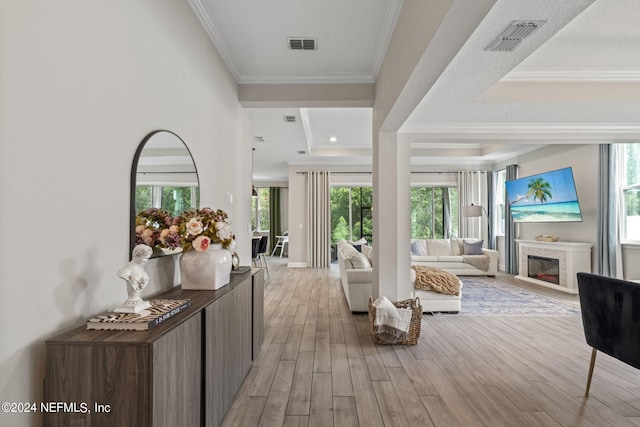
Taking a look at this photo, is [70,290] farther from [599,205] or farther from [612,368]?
[599,205]

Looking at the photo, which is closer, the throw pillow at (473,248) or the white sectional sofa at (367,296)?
the white sectional sofa at (367,296)

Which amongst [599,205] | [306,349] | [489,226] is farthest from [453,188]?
[306,349]

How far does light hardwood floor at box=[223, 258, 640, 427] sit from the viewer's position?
2.09 meters

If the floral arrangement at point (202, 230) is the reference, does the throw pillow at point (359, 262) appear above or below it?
below

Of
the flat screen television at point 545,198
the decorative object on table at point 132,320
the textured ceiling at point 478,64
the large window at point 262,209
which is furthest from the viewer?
the large window at point 262,209

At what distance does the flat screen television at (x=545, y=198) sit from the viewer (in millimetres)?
5738

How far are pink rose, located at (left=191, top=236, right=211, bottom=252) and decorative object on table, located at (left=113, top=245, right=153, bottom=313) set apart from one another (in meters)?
0.53

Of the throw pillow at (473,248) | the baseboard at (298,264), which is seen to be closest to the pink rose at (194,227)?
the throw pillow at (473,248)

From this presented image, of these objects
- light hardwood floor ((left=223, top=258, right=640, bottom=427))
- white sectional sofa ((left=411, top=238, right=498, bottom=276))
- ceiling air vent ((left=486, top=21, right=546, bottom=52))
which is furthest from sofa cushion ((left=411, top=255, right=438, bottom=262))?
ceiling air vent ((left=486, top=21, right=546, bottom=52))

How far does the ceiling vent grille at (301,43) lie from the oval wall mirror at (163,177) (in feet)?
4.81

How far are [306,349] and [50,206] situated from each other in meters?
2.49

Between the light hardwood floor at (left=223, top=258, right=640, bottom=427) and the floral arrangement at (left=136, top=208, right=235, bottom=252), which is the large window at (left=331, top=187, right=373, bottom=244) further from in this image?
the floral arrangement at (left=136, top=208, right=235, bottom=252)

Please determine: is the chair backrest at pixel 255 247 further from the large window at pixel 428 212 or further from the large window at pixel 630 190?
the large window at pixel 630 190

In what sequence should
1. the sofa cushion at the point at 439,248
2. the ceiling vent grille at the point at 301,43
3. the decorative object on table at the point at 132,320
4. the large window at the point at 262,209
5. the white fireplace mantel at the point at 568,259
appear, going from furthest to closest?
the large window at the point at 262,209
the sofa cushion at the point at 439,248
the white fireplace mantel at the point at 568,259
the ceiling vent grille at the point at 301,43
the decorative object on table at the point at 132,320
